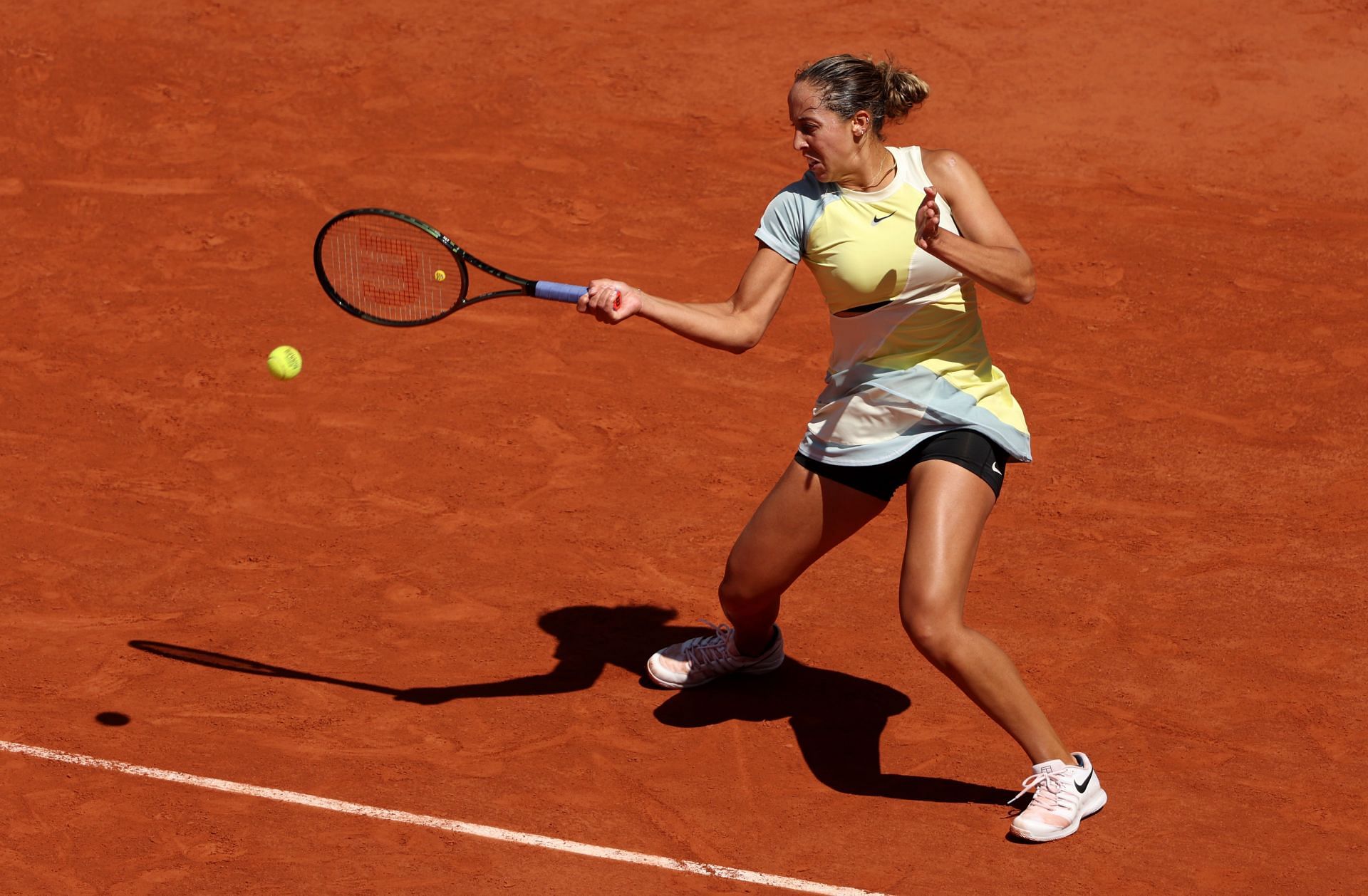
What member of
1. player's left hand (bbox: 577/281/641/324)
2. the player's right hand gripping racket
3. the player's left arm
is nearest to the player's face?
the player's left arm

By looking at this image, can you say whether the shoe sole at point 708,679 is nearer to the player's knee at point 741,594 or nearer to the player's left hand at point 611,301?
the player's knee at point 741,594

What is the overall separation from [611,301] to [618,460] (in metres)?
2.56

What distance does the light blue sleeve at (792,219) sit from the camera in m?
4.80

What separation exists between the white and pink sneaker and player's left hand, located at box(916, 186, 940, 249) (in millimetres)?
1613

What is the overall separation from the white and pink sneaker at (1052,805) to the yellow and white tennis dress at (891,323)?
962 millimetres

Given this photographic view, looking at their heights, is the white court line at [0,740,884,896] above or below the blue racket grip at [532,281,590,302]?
below

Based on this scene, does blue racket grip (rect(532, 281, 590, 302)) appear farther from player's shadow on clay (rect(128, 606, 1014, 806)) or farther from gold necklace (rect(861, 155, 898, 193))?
player's shadow on clay (rect(128, 606, 1014, 806))

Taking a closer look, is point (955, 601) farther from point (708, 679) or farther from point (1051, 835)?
point (708, 679)

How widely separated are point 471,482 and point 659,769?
2.19 meters

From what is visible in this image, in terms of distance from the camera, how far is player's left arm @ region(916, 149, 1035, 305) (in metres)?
4.41

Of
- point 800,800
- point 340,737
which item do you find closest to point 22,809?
point 340,737

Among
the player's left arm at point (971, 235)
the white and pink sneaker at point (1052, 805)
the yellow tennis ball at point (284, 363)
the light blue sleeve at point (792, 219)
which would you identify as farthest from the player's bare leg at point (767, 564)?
the yellow tennis ball at point (284, 363)

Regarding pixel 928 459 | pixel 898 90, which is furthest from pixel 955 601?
pixel 898 90

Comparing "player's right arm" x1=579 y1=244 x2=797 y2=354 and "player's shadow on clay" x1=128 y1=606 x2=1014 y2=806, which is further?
"player's shadow on clay" x1=128 y1=606 x2=1014 y2=806
